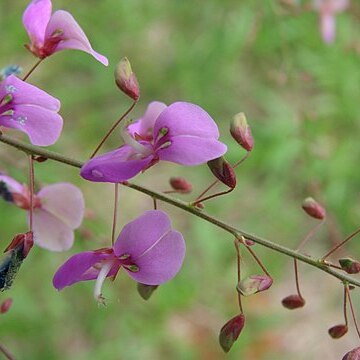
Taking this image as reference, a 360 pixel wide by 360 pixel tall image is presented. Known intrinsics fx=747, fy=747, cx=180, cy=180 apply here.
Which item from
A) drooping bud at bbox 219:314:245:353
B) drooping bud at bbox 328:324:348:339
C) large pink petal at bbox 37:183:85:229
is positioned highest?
large pink petal at bbox 37:183:85:229

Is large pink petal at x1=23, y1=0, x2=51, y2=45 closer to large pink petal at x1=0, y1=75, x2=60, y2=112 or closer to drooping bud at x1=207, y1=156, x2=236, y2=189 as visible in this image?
large pink petal at x1=0, y1=75, x2=60, y2=112

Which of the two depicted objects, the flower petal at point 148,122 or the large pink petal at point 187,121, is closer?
the large pink petal at point 187,121

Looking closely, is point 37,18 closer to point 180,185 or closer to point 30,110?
point 30,110

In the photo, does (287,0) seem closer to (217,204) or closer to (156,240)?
(217,204)

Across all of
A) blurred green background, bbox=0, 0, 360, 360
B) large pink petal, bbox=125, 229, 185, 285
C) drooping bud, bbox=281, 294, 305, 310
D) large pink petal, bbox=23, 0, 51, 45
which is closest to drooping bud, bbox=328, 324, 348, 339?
drooping bud, bbox=281, 294, 305, 310

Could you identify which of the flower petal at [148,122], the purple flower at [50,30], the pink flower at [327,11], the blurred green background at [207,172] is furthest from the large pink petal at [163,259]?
the pink flower at [327,11]

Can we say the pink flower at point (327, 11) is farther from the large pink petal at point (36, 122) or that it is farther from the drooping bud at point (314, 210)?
the large pink petal at point (36, 122)

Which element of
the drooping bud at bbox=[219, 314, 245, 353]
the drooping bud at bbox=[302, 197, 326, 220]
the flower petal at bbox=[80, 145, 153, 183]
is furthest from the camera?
the drooping bud at bbox=[302, 197, 326, 220]
